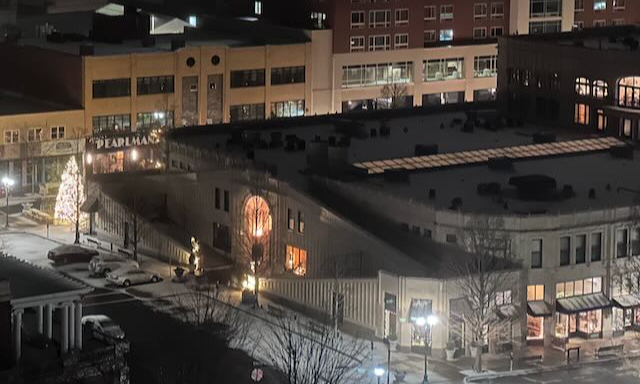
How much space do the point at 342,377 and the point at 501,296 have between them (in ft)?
44.9

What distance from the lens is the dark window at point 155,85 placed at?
146125mm

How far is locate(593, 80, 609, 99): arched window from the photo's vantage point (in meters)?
134

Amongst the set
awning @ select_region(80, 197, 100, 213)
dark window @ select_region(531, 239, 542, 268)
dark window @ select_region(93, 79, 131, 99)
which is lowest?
awning @ select_region(80, 197, 100, 213)

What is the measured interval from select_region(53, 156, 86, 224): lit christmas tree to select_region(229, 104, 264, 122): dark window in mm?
26452

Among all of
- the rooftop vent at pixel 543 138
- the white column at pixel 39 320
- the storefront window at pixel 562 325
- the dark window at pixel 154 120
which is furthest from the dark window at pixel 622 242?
the dark window at pixel 154 120

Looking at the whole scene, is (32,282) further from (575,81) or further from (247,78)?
(247,78)

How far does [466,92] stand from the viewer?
540 ft

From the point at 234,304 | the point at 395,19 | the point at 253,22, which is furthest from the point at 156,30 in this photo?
the point at 234,304

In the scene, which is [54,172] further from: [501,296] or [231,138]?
[501,296]

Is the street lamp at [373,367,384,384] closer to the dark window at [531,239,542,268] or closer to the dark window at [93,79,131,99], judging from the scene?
the dark window at [531,239,542,268]

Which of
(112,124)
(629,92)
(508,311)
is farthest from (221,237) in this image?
(629,92)

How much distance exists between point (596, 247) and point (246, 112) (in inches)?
2071

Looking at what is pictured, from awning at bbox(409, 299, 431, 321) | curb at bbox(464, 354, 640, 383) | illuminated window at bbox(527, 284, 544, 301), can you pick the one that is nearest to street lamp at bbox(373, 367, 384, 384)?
curb at bbox(464, 354, 640, 383)

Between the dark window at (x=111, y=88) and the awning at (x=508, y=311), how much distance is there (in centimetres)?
5136
